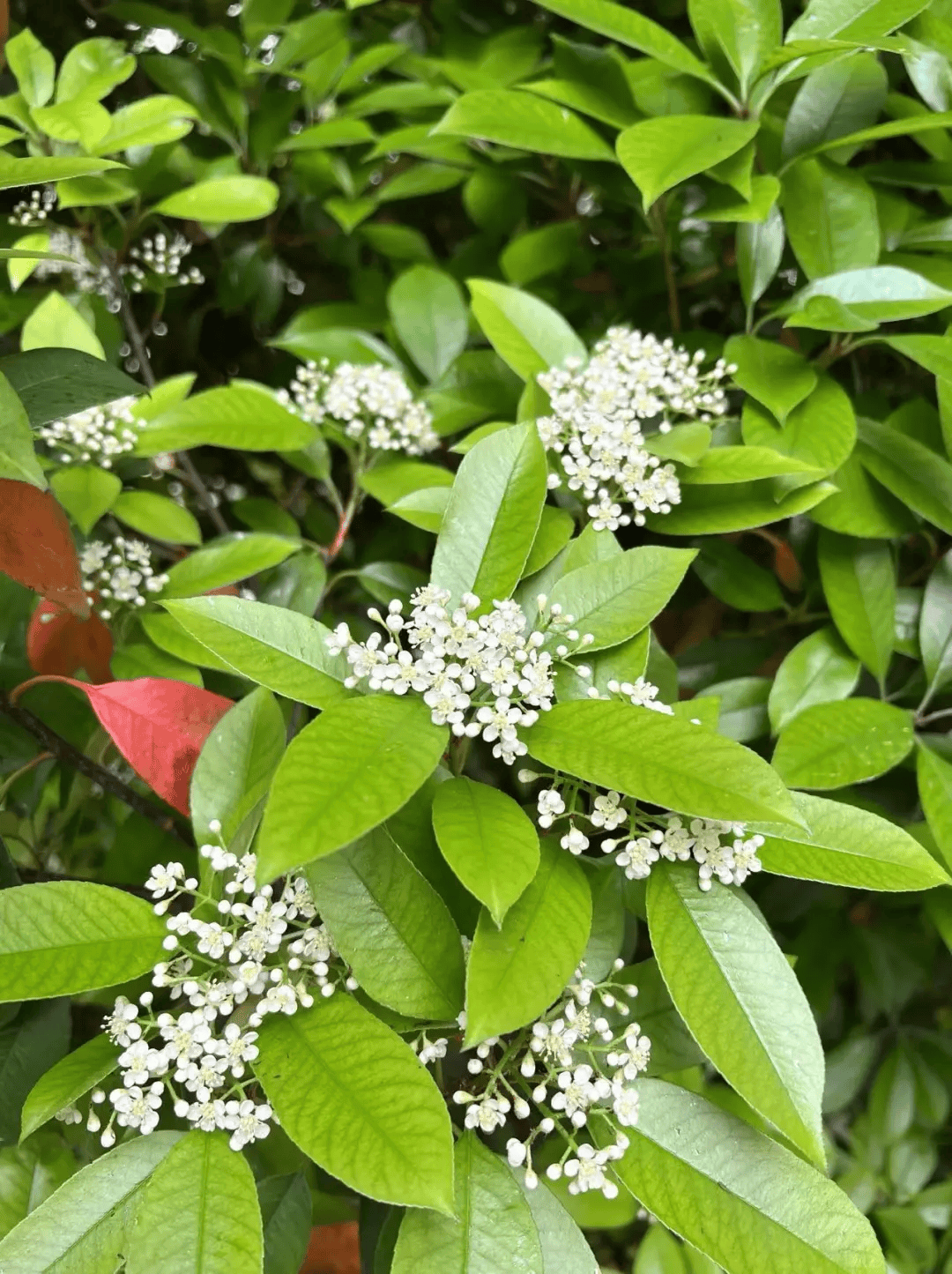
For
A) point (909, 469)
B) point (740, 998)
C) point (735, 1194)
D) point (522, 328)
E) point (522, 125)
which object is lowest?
point (735, 1194)

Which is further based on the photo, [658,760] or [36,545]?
[36,545]

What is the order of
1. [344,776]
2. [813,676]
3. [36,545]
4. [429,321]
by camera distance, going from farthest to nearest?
[429,321]
[813,676]
[36,545]
[344,776]

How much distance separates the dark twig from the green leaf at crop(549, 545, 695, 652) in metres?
0.45

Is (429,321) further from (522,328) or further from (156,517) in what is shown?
(156,517)

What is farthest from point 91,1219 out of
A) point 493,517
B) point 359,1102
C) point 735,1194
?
point 493,517

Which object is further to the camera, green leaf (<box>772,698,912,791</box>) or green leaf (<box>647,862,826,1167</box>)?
green leaf (<box>772,698,912,791</box>)

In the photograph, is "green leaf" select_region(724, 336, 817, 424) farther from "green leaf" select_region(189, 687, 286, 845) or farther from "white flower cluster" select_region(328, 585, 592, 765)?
"green leaf" select_region(189, 687, 286, 845)

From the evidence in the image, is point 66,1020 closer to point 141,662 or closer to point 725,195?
point 141,662

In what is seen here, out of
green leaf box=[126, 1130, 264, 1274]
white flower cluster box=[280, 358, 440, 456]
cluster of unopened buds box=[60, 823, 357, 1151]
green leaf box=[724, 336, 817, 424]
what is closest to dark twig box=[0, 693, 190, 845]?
cluster of unopened buds box=[60, 823, 357, 1151]

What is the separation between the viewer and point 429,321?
1.22 m

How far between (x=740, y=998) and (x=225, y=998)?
1.11ft

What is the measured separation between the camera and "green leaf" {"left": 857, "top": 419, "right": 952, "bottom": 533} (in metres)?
0.90

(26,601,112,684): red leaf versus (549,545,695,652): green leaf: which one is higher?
(549,545,695,652): green leaf

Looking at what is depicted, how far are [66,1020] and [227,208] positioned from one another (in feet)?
2.89
